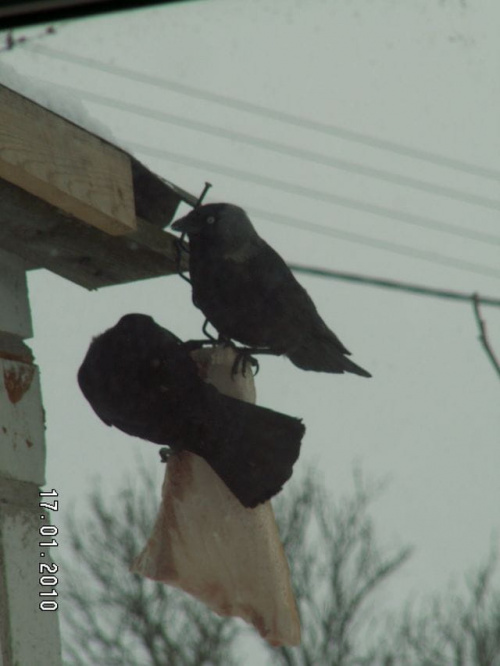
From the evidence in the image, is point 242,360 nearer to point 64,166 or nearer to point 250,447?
point 250,447

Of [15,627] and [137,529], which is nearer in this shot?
[15,627]

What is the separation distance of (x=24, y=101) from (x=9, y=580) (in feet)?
3.21

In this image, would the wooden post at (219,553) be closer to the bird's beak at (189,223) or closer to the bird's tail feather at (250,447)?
the bird's tail feather at (250,447)

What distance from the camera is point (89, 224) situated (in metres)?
2.60

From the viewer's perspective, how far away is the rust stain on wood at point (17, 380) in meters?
2.63

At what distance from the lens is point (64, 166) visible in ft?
8.15

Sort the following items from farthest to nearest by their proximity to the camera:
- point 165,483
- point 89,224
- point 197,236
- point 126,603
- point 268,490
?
point 126,603, point 89,224, point 197,236, point 165,483, point 268,490

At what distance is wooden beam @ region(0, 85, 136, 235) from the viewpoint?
2.40 meters

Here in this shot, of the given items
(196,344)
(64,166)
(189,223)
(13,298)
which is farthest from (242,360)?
(13,298)

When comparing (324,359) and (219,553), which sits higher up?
(324,359)

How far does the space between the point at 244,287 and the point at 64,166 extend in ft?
1.58

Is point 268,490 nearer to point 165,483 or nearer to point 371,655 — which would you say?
point 165,483

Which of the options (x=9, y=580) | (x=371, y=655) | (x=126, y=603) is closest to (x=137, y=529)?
(x=126, y=603)

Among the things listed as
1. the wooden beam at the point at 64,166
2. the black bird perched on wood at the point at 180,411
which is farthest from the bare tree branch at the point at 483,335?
the wooden beam at the point at 64,166
